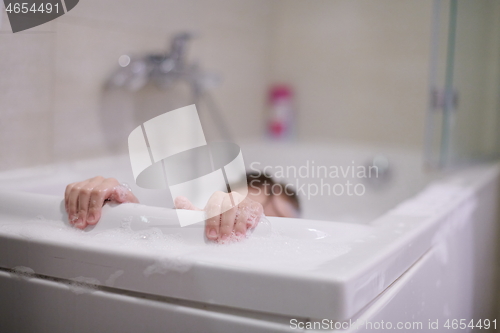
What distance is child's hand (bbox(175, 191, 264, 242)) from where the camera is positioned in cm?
51

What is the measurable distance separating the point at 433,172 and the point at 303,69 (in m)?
0.74

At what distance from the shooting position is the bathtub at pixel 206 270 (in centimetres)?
43

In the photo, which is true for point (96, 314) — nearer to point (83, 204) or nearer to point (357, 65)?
point (83, 204)

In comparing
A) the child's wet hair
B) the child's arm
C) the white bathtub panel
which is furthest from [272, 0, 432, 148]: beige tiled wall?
the white bathtub panel

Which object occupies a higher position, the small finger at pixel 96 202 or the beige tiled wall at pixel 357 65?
the beige tiled wall at pixel 357 65

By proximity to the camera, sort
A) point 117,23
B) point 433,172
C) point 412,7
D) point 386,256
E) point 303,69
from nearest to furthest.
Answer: point 386,256 → point 117,23 → point 433,172 → point 412,7 → point 303,69

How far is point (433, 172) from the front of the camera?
3.68 ft

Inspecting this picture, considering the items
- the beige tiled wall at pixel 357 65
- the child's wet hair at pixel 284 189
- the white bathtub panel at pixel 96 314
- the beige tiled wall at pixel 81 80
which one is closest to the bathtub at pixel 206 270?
the white bathtub panel at pixel 96 314

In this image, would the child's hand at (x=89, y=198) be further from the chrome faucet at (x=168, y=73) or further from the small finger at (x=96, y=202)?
the chrome faucet at (x=168, y=73)

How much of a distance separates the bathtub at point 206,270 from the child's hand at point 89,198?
0.01 m

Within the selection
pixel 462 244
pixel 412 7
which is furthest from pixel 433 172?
pixel 412 7

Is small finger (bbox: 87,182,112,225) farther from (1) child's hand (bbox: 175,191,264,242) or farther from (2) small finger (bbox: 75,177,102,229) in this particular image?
(1) child's hand (bbox: 175,191,264,242)

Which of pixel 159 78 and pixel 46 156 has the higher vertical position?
pixel 159 78

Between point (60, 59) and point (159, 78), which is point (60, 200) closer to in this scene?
point (60, 59)
